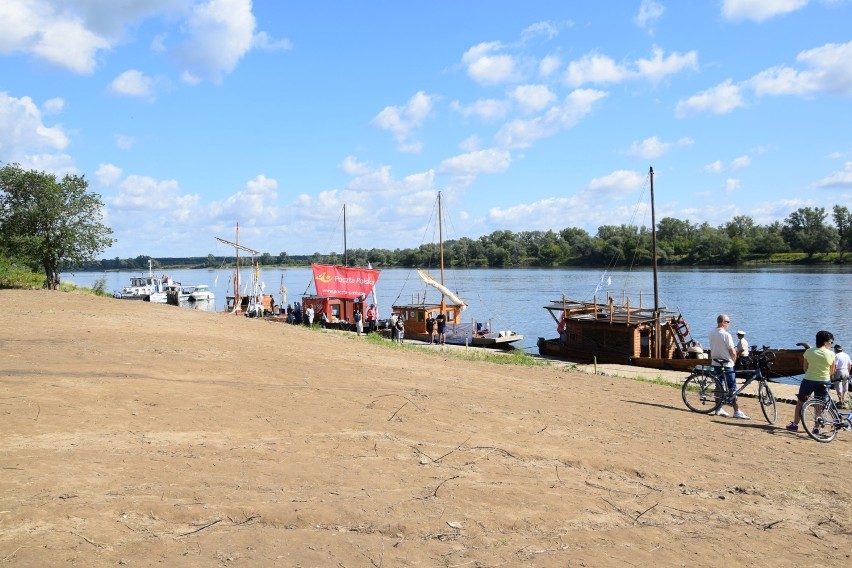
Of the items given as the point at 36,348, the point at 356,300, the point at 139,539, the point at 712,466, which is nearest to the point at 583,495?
the point at 712,466

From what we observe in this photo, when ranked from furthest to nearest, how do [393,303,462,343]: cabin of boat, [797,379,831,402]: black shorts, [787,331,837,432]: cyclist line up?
[393,303,462,343]: cabin of boat, [797,379,831,402]: black shorts, [787,331,837,432]: cyclist

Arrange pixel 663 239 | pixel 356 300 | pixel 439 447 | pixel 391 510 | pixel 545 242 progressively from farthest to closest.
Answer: pixel 545 242 → pixel 663 239 → pixel 356 300 → pixel 439 447 → pixel 391 510

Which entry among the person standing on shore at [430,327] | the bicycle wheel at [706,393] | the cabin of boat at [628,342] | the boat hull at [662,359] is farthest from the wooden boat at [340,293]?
the bicycle wheel at [706,393]

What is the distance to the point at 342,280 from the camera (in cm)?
3872

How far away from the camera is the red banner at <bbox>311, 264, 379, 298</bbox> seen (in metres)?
37.8

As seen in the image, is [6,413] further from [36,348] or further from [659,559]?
[659,559]

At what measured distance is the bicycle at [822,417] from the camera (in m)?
10.1

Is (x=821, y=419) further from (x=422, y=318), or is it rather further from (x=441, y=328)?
(x=422, y=318)

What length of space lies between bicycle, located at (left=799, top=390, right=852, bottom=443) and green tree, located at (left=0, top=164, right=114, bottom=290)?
3087 cm

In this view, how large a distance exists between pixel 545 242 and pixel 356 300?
12713 cm

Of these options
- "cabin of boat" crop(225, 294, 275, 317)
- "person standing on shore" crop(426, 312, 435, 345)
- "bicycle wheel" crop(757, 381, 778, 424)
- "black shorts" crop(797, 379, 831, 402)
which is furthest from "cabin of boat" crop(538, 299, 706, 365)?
"cabin of boat" crop(225, 294, 275, 317)

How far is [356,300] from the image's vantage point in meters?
39.7

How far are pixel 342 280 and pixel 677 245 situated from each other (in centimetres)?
10522

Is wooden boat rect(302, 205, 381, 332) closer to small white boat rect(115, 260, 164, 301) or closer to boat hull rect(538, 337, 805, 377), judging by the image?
boat hull rect(538, 337, 805, 377)
